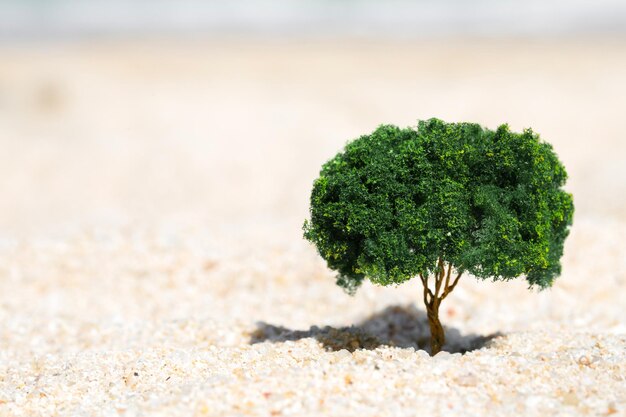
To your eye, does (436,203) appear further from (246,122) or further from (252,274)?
(246,122)

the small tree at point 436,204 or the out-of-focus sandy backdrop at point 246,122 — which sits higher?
the out-of-focus sandy backdrop at point 246,122

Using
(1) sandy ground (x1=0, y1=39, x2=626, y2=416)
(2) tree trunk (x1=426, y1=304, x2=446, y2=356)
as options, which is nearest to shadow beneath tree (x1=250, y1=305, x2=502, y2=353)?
(1) sandy ground (x1=0, y1=39, x2=626, y2=416)

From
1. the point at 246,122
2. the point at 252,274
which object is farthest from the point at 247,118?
the point at 252,274

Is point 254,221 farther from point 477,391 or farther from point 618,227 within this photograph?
point 477,391

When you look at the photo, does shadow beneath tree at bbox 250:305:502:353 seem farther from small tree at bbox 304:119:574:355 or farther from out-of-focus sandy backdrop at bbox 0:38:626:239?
out-of-focus sandy backdrop at bbox 0:38:626:239

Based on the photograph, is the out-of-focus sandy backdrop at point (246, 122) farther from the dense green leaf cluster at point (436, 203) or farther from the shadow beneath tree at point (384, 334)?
the dense green leaf cluster at point (436, 203)

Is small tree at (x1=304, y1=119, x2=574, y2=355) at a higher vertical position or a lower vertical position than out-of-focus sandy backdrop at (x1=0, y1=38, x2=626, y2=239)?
lower

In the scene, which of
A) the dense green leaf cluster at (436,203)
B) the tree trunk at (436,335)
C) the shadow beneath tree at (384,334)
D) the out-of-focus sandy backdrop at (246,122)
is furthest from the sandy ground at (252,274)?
the dense green leaf cluster at (436,203)
